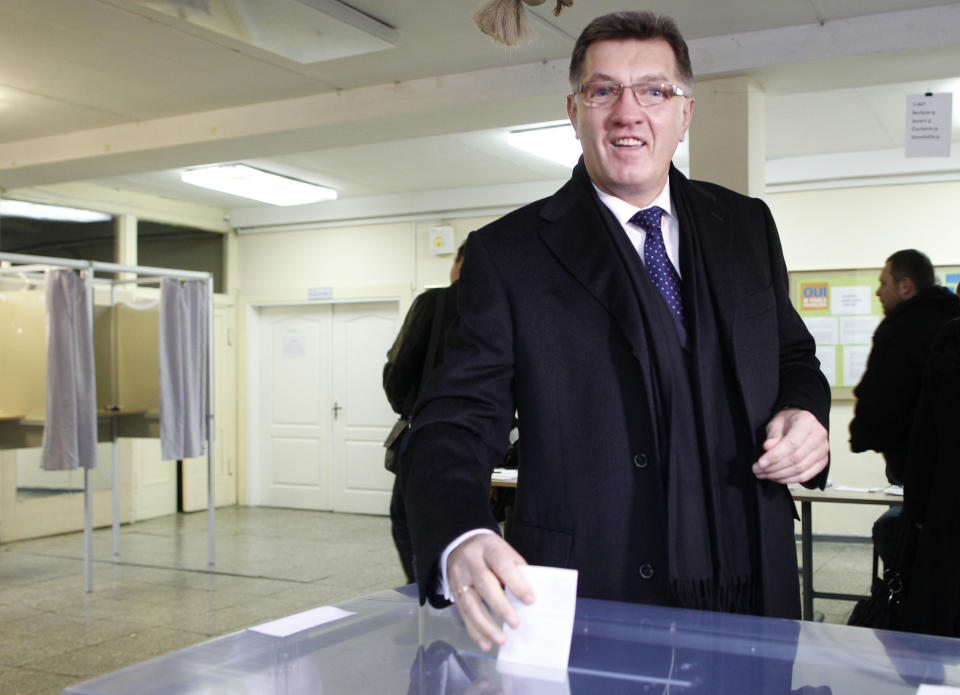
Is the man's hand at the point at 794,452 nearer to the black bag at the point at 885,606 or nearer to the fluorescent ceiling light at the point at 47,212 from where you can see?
the black bag at the point at 885,606

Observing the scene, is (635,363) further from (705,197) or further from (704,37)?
(704,37)

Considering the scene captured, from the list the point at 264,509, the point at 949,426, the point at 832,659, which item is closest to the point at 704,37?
the point at 949,426

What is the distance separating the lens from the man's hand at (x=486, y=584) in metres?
0.87

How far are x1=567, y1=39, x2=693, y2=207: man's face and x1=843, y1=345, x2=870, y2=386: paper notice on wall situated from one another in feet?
20.7

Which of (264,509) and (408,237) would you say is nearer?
(408,237)

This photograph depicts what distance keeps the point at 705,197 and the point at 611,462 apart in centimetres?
45

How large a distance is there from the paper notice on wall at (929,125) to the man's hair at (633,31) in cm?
326

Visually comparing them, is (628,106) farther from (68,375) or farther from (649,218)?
(68,375)

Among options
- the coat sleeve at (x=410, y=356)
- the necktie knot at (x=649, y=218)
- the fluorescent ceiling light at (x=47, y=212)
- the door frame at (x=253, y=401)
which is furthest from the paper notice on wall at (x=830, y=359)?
the necktie knot at (x=649, y=218)

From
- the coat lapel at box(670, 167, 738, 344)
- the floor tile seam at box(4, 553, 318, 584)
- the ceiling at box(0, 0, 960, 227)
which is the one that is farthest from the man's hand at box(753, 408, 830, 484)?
the floor tile seam at box(4, 553, 318, 584)

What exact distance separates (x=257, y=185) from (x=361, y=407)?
2.33 metres

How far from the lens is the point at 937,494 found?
8.54 ft

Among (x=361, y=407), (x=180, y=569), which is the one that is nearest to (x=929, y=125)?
(x=180, y=569)

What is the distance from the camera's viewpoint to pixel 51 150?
5.99 metres
